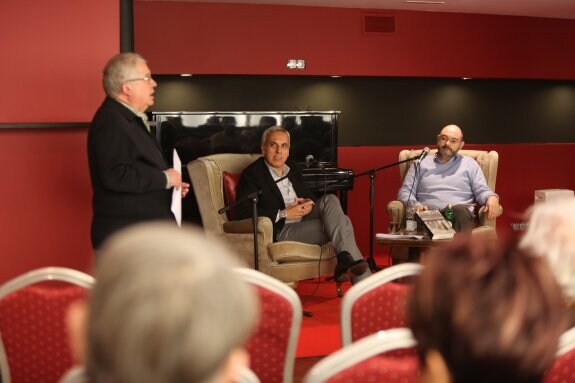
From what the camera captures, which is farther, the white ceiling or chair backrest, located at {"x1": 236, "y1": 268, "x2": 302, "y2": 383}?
the white ceiling

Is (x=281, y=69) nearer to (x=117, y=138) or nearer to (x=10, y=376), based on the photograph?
(x=117, y=138)

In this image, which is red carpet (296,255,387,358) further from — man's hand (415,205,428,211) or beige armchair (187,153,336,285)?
man's hand (415,205,428,211)

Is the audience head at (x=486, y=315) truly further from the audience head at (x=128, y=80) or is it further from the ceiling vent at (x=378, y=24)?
the ceiling vent at (x=378, y=24)

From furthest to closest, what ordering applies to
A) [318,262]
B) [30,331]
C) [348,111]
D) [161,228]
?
[348,111], [318,262], [30,331], [161,228]

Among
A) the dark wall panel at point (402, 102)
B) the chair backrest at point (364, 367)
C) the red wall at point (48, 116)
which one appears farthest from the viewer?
the dark wall panel at point (402, 102)

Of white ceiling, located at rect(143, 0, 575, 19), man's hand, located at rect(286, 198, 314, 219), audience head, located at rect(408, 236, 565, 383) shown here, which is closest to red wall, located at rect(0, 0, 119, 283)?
man's hand, located at rect(286, 198, 314, 219)

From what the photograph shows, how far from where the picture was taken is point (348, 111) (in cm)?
952

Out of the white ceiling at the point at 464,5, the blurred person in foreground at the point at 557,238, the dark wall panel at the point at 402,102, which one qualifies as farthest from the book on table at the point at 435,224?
the dark wall panel at the point at 402,102

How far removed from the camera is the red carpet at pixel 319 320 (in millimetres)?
4559

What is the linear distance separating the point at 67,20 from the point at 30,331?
257 cm

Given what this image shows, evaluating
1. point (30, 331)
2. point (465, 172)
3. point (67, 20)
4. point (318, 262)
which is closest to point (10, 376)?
point (30, 331)

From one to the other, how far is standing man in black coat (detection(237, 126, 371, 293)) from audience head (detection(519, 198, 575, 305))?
3.43 m

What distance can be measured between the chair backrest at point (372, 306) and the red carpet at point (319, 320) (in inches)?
92.5

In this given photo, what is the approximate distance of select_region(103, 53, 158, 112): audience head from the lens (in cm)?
341
